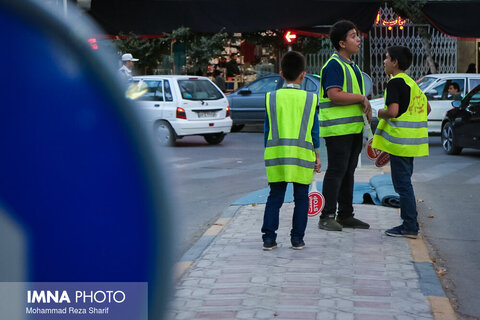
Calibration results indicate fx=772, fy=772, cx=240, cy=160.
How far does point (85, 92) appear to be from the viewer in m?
0.92

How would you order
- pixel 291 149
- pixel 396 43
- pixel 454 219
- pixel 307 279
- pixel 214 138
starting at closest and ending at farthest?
pixel 307 279 < pixel 291 149 < pixel 454 219 < pixel 214 138 < pixel 396 43

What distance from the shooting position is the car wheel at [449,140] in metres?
14.8

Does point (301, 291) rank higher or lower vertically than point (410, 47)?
lower

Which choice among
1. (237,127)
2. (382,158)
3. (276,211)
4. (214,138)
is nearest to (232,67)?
(237,127)

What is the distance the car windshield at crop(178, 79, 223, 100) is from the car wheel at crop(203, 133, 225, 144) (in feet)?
2.75

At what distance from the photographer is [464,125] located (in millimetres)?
14398

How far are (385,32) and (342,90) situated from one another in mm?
18363

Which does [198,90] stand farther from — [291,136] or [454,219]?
[291,136]

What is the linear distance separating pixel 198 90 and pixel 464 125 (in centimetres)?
591

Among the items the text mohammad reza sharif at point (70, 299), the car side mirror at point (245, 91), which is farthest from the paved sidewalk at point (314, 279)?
the car side mirror at point (245, 91)

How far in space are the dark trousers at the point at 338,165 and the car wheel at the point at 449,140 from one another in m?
8.56

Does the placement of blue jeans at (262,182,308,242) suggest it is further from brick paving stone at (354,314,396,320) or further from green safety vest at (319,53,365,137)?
brick paving stone at (354,314,396,320)

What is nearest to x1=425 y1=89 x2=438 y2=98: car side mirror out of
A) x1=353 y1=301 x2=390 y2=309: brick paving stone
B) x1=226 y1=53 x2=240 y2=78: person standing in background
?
x1=226 y1=53 x2=240 y2=78: person standing in background

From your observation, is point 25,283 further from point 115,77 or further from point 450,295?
point 450,295
